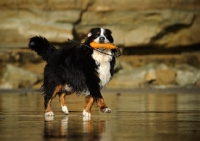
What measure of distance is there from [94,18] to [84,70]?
20.6m

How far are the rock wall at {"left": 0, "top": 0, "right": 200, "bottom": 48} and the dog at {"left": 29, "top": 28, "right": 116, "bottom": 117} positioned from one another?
751 inches

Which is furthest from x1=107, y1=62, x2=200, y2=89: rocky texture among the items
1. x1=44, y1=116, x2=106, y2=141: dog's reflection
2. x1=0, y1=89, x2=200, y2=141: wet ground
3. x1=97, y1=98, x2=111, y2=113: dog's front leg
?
x1=44, y1=116, x2=106, y2=141: dog's reflection

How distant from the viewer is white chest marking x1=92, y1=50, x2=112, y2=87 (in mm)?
15008

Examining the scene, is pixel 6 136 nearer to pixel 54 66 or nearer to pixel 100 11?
pixel 54 66

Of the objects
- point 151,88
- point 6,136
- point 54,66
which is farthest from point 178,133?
point 151,88

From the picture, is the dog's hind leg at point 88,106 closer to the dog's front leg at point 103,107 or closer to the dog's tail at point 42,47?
the dog's front leg at point 103,107

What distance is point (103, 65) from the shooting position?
15.0m

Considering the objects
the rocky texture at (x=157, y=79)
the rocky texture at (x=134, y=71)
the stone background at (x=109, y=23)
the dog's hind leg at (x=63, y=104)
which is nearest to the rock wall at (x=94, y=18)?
the stone background at (x=109, y=23)

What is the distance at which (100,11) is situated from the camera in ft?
117

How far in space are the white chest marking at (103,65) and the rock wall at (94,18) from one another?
65.4 ft

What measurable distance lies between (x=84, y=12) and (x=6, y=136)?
2557 cm

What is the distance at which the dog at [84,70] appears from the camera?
14.9m

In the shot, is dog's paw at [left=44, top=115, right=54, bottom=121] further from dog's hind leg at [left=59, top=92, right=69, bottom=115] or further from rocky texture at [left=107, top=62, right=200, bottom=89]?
rocky texture at [left=107, top=62, right=200, bottom=89]

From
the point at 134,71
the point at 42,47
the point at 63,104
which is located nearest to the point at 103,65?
the point at 63,104
